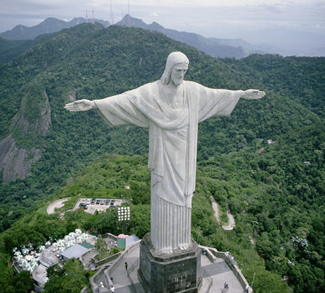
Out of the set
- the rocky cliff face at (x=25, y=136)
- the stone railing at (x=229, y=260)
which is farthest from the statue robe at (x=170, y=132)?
the rocky cliff face at (x=25, y=136)

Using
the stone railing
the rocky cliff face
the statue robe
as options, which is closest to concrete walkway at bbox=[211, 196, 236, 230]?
the stone railing

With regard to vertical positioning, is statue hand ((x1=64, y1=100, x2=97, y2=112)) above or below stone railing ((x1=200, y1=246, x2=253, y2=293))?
above

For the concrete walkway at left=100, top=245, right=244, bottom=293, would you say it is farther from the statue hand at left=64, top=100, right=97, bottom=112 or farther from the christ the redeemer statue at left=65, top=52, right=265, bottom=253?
the statue hand at left=64, top=100, right=97, bottom=112

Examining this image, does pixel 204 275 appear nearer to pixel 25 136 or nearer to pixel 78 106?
pixel 78 106

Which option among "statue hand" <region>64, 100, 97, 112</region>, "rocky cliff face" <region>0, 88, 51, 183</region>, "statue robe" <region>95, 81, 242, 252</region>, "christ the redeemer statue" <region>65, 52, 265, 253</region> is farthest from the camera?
"rocky cliff face" <region>0, 88, 51, 183</region>

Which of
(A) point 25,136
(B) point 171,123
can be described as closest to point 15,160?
(A) point 25,136

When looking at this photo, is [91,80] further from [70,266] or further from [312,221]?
[70,266]

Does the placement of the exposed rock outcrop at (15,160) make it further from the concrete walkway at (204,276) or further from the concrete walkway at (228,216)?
the concrete walkway at (204,276)
